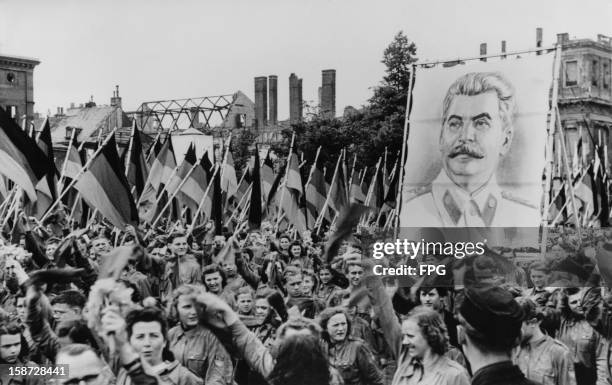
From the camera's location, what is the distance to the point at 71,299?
709 centimetres

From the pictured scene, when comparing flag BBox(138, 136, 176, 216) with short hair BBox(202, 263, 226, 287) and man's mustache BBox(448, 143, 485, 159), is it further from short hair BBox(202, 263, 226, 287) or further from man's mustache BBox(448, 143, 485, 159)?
short hair BBox(202, 263, 226, 287)

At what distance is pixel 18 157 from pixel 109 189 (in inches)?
58.5

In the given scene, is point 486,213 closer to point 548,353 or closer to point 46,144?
point 548,353

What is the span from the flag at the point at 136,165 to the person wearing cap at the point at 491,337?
342 inches

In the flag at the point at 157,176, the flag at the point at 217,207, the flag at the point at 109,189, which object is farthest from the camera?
the flag at the point at 157,176

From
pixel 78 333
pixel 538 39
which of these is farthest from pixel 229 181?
pixel 78 333

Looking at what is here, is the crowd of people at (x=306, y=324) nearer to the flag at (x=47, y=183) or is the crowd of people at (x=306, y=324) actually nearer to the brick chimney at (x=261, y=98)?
the flag at (x=47, y=183)

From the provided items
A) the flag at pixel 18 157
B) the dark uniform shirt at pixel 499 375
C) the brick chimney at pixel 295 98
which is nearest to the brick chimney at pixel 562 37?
the brick chimney at pixel 295 98

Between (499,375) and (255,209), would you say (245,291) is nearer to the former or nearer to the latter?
(499,375)

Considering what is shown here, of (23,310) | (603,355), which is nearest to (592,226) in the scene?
(603,355)

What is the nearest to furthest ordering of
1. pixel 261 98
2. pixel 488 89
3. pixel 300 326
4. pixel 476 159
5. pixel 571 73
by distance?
1. pixel 300 326
2. pixel 476 159
3. pixel 488 89
4. pixel 261 98
5. pixel 571 73

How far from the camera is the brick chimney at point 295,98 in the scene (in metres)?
13.0

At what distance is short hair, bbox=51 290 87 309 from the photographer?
7066 mm

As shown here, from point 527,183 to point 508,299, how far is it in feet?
16.4
